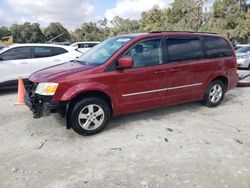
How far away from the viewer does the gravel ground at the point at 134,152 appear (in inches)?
127

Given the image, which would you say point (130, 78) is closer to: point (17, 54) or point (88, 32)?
point (17, 54)

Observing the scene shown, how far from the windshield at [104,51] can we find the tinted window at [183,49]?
2.96 feet

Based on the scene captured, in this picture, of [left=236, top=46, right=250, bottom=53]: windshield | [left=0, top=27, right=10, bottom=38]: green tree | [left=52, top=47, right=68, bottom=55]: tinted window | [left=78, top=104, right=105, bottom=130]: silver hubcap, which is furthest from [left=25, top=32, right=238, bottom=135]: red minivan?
[left=0, top=27, right=10, bottom=38]: green tree

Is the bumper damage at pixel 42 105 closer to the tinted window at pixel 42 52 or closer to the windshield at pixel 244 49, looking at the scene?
the tinted window at pixel 42 52

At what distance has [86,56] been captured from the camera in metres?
5.47

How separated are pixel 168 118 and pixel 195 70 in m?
1.20

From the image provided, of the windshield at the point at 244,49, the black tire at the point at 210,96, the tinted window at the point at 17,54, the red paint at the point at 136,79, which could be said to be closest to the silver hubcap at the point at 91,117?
the red paint at the point at 136,79

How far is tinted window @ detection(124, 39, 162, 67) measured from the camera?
4.86m

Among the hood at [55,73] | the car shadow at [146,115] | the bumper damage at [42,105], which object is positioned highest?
the hood at [55,73]

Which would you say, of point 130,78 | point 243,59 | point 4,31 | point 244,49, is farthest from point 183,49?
point 4,31

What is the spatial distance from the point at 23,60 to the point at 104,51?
13.1 feet

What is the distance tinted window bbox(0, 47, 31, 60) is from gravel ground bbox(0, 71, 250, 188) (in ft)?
9.27

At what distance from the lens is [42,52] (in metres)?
8.41

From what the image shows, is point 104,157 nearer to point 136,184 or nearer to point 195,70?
point 136,184
